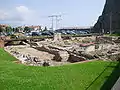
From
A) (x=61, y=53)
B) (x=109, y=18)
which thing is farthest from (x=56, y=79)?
(x=109, y=18)

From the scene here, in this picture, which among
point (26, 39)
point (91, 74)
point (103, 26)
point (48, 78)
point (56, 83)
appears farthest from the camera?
point (103, 26)

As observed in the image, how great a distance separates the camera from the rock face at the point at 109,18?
120m

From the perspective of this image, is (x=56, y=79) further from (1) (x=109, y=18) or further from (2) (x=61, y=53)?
(1) (x=109, y=18)

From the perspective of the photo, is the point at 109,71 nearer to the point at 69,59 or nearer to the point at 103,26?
the point at 69,59

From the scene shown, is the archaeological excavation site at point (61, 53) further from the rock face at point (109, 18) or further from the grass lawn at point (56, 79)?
the rock face at point (109, 18)

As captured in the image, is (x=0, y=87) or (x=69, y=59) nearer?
(x=0, y=87)

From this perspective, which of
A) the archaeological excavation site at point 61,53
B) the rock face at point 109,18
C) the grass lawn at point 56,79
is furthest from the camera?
the rock face at point 109,18

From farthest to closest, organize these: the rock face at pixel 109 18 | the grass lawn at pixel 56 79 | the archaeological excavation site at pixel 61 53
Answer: the rock face at pixel 109 18 → the archaeological excavation site at pixel 61 53 → the grass lawn at pixel 56 79

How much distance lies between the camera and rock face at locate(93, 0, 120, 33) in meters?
120

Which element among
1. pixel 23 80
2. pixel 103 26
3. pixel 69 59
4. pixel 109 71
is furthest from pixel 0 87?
pixel 103 26

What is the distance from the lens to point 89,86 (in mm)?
13648

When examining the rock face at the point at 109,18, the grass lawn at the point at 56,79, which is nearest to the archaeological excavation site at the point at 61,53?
the grass lawn at the point at 56,79

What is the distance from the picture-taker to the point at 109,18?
125688 mm

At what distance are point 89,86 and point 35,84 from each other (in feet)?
8.69
